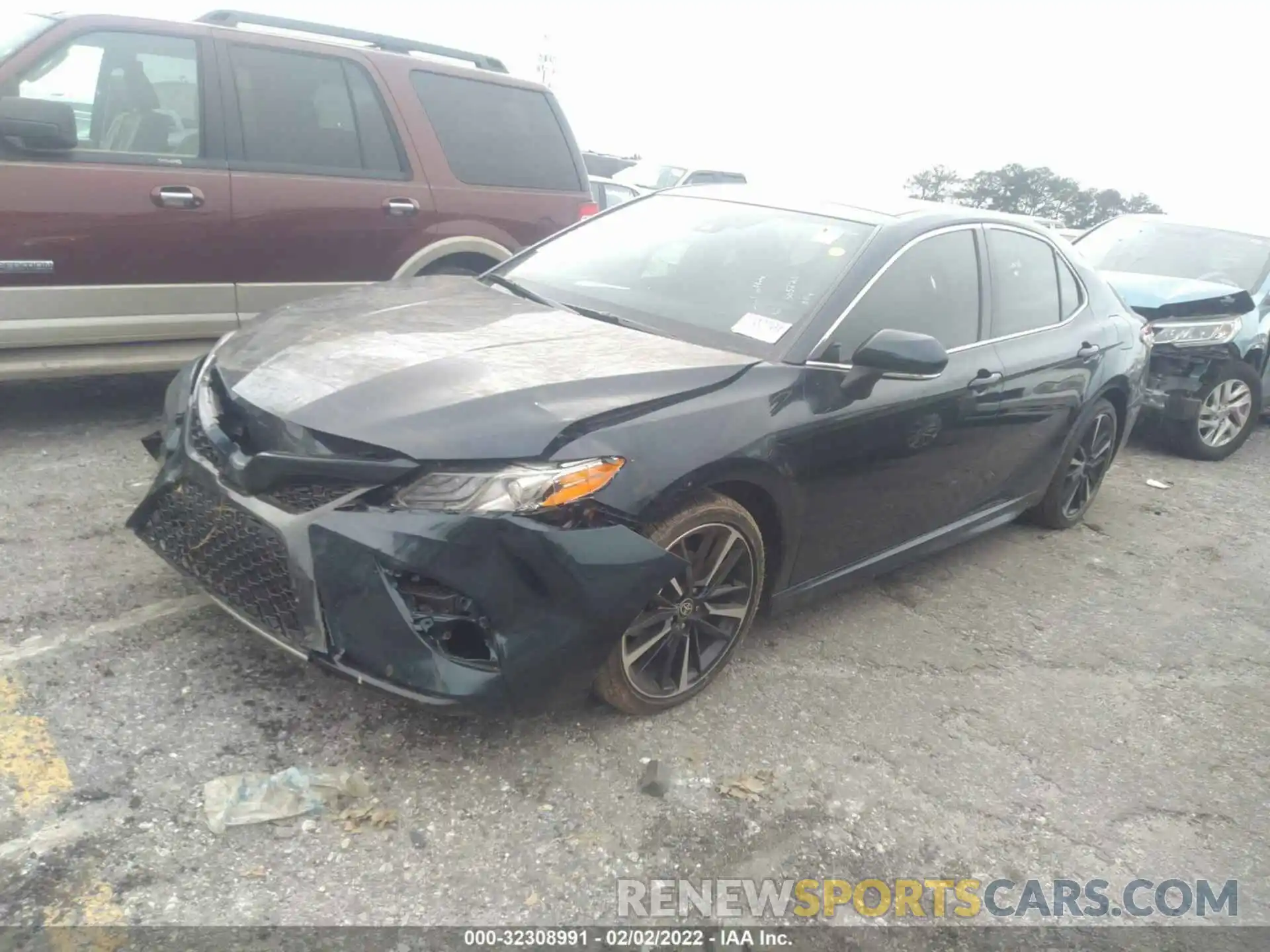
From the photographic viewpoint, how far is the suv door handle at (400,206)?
528cm

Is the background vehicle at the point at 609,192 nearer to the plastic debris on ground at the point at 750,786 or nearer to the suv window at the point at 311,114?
the suv window at the point at 311,114

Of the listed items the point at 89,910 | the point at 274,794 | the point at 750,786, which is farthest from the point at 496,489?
the point at 89,910

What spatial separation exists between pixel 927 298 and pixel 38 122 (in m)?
3.74

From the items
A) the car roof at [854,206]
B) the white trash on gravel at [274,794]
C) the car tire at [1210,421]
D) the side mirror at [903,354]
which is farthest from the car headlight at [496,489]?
the car tire at [1210,421]

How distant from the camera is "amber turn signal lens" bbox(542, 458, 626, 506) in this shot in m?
2.56

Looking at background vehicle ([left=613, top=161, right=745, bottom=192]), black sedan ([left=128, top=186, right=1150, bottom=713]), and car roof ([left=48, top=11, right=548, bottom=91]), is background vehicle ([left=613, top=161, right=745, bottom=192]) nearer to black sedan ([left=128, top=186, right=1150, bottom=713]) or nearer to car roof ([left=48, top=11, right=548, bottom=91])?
car roof ([left=48, top=11, right=548, bottom=91])

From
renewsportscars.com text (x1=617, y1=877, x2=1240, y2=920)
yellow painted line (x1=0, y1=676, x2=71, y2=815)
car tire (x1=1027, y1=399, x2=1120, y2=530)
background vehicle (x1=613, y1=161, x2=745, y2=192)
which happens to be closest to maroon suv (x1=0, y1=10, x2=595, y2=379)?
yellow painted line (x1=0, y1=676, x2=71, y2=815)

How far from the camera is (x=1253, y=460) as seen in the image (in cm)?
771

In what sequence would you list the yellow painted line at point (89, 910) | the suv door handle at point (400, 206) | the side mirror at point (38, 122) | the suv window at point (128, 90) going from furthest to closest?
1. the suv door handle at point (400, 206)
2. the suv window at point (128, 90)
3. the side mirror at point (38, 122)
4. the yellow painted line at point (89, 910)

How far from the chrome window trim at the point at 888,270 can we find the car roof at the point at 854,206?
3 centimetres

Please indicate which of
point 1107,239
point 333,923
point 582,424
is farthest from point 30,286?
point 1107,239

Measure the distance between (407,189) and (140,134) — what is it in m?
1.32

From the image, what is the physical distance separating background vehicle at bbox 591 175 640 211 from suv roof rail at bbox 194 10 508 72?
5565 millimetres

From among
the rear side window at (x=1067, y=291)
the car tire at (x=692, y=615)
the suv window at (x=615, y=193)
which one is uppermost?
the suv window at (x=615, y=193)
